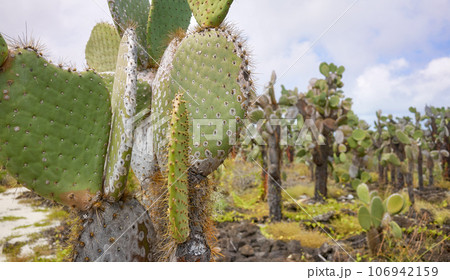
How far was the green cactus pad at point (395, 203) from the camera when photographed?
3.54 metres

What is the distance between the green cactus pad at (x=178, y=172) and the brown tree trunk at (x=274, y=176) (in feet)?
12.0

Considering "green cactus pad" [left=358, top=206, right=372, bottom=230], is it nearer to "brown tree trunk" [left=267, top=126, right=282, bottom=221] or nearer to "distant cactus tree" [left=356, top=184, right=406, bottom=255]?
"distant cactus tree" [left=356, top=184, right=406, bottom=255]

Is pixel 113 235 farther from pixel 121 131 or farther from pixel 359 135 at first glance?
pixel 359 135

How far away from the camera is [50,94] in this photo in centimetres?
141

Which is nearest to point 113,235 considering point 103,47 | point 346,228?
point 103,47

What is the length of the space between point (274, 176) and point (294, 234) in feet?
3.58

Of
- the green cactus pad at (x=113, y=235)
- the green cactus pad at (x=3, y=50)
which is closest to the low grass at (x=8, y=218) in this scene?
the green cactus pad at (x=113, y=235)

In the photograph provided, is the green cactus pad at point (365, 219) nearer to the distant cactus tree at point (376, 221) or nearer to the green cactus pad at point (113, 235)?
the distant cactus tree at point (376, 221)

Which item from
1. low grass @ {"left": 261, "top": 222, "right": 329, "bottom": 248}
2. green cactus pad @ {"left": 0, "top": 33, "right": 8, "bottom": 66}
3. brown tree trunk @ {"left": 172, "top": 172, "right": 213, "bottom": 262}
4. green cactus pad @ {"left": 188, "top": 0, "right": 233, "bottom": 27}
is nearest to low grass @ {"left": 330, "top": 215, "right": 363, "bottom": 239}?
low grass @ {"left": 261, "top": 222, "right": 329, "bottom": 248}

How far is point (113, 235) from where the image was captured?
4.99 feet

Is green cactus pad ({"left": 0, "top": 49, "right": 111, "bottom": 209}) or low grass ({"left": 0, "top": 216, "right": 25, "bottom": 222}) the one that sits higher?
green cactus pad ({"left": 0, "top": 49, "right": 111, "bottom": 209})

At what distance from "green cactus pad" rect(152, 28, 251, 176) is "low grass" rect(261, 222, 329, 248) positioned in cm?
280

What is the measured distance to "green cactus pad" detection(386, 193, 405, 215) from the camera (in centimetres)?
354
